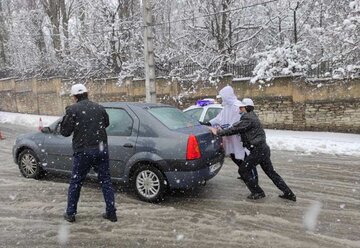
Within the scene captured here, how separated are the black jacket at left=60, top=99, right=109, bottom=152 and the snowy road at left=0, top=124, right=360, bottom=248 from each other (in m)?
1.15

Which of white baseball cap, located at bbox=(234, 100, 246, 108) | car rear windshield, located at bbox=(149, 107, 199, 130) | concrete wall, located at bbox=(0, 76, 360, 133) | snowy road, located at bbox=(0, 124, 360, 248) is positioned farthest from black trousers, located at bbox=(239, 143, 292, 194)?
concrete wall, located at bbox=(0, 76, 360, 133)

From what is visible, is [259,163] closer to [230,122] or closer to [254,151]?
[254,151]

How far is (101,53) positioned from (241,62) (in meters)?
8.68

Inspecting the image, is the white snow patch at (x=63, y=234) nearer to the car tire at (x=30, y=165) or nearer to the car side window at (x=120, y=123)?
the car side window at (x=120, y=123)

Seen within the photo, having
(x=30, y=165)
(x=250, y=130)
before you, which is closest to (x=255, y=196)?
(x=250, y=130)

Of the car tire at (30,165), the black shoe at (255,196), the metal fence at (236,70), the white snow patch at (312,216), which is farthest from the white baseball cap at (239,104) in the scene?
the metal fence at (236,70)

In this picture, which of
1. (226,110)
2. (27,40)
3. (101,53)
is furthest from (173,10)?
(226,110)

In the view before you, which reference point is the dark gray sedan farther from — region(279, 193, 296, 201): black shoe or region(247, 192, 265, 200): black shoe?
region(279, 193, 296, 201): black shoe

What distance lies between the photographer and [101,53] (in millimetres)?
22953

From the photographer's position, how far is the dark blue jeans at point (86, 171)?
548 centimetres

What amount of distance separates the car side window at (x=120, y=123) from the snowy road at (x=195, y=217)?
3.66 ft

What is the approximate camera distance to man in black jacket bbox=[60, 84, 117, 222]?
5445 millimetres

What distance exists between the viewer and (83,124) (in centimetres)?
544

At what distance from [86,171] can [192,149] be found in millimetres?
1636
